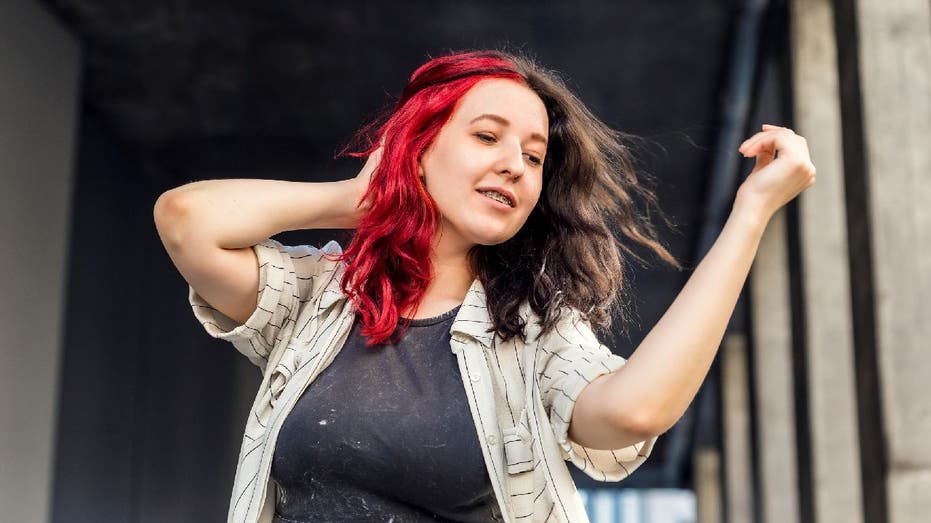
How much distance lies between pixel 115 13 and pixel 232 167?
94.8 inches

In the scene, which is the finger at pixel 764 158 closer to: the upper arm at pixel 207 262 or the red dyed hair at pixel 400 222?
the red dyed hair at pixel 400 222

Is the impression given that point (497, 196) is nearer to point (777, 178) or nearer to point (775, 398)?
point (777, 178)

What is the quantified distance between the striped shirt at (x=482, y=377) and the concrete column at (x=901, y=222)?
250cm

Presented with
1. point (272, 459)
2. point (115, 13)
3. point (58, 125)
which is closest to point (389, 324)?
point (272, 459)

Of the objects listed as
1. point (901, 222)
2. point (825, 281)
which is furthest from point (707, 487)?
point (901, 222)

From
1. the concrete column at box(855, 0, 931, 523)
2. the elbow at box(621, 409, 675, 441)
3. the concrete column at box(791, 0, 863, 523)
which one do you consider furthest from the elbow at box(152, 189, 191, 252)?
the concrete column at box(791, 0, 863, 523)

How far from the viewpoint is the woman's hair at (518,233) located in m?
1.58

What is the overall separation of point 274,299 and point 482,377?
0.28m

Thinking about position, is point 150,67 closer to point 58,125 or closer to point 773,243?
point 58,125

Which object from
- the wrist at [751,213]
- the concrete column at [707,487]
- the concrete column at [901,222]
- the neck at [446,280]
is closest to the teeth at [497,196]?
the neck at [446,280]

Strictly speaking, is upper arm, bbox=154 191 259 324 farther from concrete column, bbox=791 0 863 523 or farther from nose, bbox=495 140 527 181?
concrete column, bbox=791 0 863 523

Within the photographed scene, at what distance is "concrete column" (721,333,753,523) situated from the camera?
13.9 metres

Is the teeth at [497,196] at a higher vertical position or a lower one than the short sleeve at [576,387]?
higher

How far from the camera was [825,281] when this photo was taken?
19.6 feet
